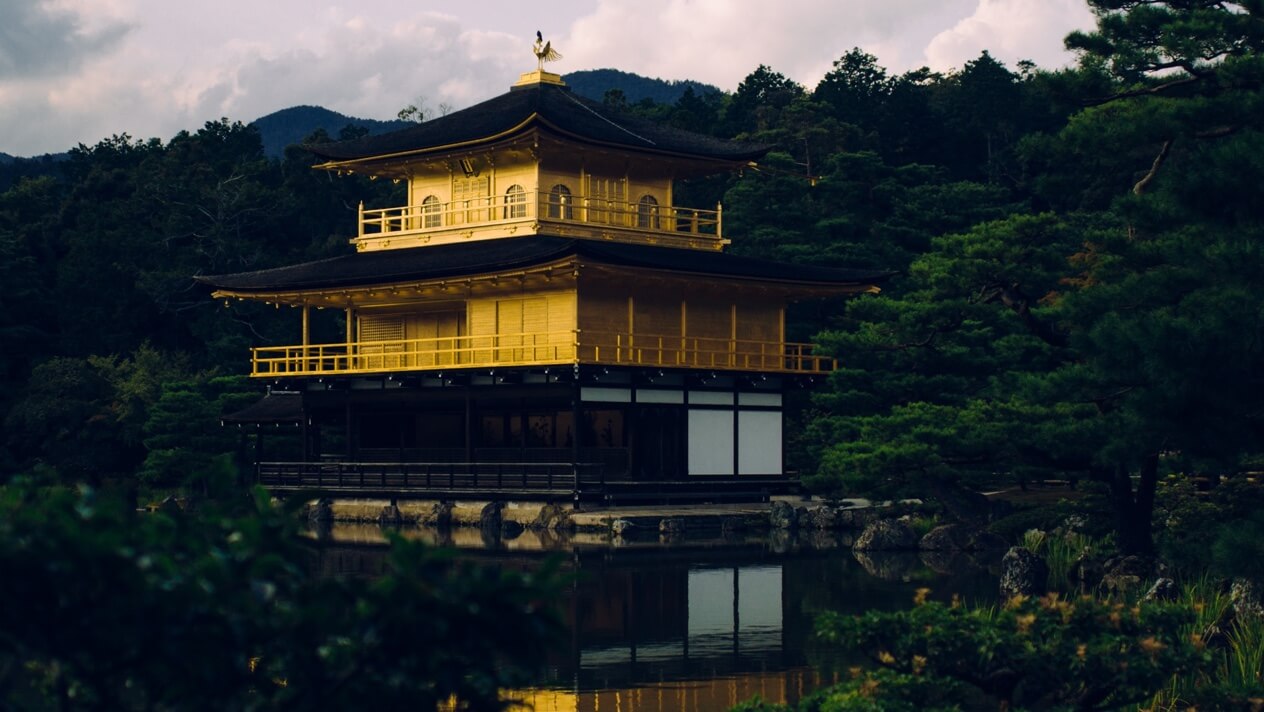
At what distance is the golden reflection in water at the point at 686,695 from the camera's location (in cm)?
1395

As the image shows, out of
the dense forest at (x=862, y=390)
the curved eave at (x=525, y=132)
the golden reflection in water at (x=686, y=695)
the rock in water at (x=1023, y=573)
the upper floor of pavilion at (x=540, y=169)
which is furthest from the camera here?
the upper floor of pavilion at (x=540, y=169)

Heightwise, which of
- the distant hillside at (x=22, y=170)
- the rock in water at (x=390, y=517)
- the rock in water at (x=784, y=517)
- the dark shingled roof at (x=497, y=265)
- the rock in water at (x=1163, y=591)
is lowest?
the rock in water at (x=390, y=517)

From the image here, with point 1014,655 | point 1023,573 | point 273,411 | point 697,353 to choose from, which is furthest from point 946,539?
point 273,411

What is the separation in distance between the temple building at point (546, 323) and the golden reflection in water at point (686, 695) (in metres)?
21.8

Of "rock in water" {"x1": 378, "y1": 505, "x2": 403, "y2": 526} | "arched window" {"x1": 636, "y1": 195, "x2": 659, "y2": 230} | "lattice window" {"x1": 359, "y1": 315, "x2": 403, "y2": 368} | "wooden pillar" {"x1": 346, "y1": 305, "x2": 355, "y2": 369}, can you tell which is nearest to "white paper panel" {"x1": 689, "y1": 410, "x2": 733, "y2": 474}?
"arched window" {"x1": 636, "y1": 195, "x2": 659, "y2": 230}

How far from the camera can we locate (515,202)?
143 feet

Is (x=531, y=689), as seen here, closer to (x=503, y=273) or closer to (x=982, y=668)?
(x=982, y=668)

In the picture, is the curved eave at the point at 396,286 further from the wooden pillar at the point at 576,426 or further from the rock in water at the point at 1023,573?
the rock in water at the point at 1023,573

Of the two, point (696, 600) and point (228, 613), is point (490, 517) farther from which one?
point (228, 613)

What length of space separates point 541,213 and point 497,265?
4.12 m

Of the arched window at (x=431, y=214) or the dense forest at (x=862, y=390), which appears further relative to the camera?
the arched window at (x=431, y=214)

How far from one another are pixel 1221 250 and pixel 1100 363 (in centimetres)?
141

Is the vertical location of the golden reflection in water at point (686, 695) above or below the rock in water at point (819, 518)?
above

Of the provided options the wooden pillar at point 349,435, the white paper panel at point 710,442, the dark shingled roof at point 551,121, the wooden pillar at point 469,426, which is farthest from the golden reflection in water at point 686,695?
the wooden pillar at point 349,435
